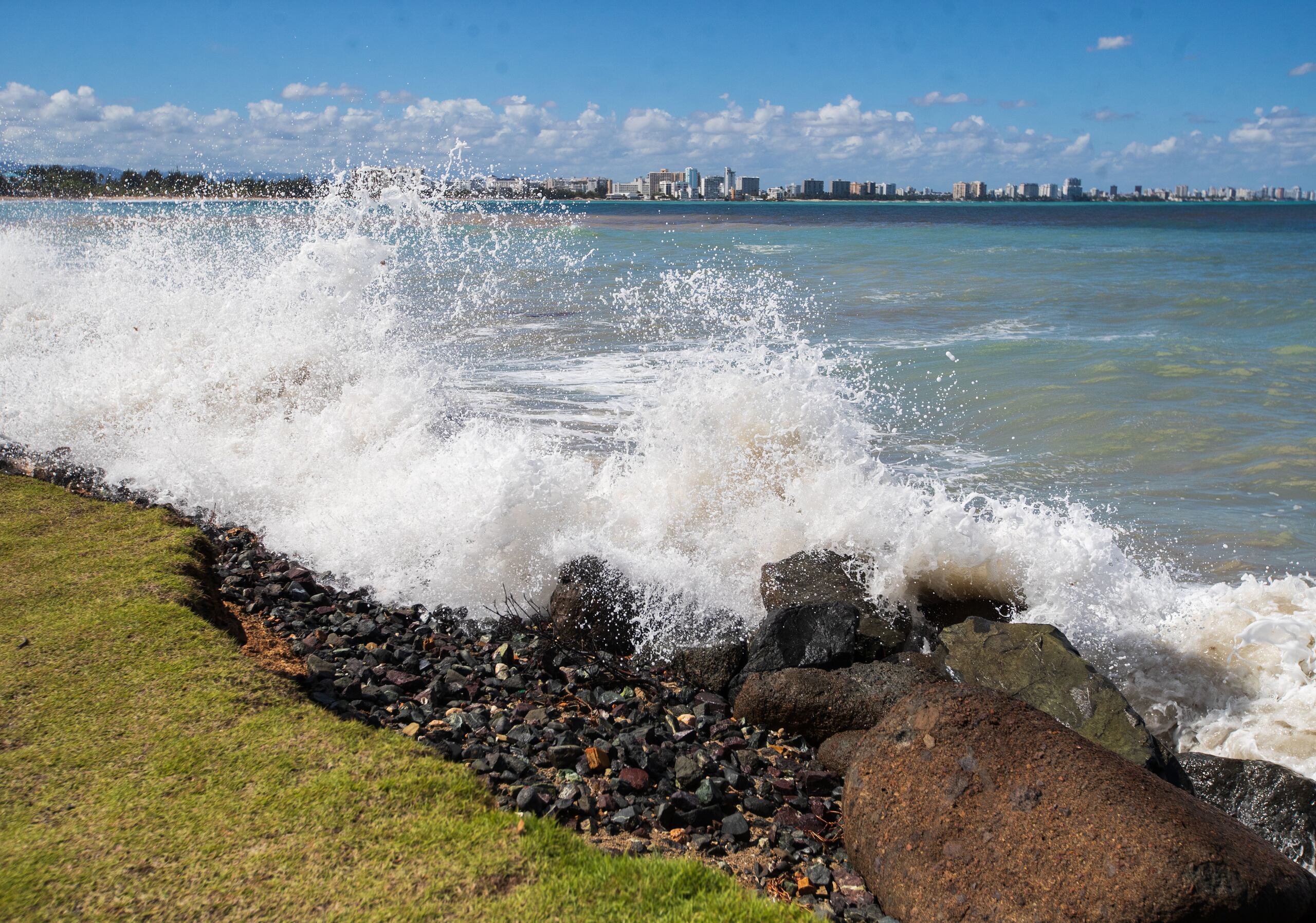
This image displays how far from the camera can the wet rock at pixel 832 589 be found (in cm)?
531

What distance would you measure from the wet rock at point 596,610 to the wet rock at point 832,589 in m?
0.89

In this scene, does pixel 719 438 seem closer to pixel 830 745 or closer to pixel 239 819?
pixel 830 745

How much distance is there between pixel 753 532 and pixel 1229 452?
6.13 meters

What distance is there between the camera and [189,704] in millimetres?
3734

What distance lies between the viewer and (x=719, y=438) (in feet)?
23.2

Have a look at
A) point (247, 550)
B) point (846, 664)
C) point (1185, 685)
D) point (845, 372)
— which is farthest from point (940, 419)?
point (247, 550)

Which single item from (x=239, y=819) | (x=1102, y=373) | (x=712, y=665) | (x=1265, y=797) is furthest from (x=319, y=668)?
(x=1102, y=373)

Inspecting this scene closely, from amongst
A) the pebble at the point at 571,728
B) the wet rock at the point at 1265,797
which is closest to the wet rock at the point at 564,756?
the pebble at the point at 571,728

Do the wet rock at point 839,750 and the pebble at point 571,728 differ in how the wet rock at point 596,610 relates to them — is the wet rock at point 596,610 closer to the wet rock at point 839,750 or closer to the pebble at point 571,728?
the pebble at point 571,728

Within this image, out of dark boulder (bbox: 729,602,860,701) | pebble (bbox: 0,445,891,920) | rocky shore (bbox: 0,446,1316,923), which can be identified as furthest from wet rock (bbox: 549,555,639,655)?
dark boulder (bbox: 729,602,860,701)

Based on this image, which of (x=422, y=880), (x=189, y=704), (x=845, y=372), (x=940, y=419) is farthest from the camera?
(x=845, y=372)

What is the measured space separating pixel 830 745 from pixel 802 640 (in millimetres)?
749

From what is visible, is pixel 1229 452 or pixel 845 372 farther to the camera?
pixel 845 372

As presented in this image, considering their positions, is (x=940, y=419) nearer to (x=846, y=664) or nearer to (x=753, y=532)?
(x=753, y=532)
